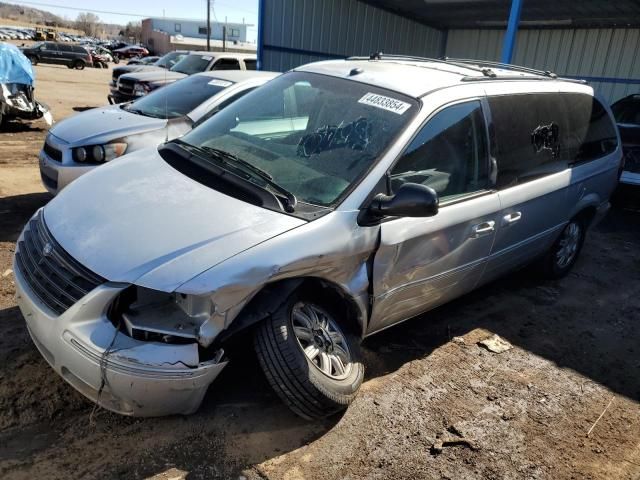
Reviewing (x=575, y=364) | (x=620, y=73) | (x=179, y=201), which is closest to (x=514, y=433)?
(x=575, y=364)

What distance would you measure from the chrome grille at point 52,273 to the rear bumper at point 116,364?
61mm

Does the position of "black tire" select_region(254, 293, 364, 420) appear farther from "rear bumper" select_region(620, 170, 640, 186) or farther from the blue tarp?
the blue tarp

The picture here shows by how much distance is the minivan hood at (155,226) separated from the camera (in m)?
2.31

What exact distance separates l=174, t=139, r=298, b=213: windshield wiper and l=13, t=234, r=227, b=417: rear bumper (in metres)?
0.89

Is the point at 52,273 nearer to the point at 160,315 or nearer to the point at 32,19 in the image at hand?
the point at 160,315

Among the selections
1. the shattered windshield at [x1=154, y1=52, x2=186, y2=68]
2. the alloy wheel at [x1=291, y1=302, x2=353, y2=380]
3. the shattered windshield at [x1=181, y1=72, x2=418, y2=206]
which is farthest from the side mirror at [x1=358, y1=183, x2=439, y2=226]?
the shattered windshield at [x1=154, y1=52, x2=186, y2=68]

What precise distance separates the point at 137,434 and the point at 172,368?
0.59m

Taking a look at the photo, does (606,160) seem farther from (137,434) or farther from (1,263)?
(1,263)

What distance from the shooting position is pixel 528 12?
11.9m

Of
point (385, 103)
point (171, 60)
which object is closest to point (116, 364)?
point (385, 103)

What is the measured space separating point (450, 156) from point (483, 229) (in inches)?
22.2

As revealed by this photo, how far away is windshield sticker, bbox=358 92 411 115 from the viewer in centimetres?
310

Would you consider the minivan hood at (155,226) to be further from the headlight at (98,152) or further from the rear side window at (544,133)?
the headlight at (98,152)

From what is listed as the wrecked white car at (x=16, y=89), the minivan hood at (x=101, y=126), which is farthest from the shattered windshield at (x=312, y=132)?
the wrecked white car at (x=16, y=89)
